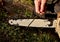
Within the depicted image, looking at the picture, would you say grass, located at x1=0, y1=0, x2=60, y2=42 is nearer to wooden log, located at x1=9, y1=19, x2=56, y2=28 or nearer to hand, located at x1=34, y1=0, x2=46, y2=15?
wooden log, located at x1=9, y1=19, x2=56, y2=28

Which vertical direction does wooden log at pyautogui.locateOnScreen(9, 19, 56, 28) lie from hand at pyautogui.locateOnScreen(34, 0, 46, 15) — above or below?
below

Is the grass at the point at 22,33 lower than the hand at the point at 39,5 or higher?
lower

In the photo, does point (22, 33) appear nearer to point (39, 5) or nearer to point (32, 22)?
point (32, 22)

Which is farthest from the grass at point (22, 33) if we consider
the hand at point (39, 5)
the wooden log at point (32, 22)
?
the hand at point (39, 5)

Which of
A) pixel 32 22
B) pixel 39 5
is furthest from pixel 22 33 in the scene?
pixel 39 5

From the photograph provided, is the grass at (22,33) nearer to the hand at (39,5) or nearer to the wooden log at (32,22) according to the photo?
the wooden log at (32,22)

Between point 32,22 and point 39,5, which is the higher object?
point 39,5

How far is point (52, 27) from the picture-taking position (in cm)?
337

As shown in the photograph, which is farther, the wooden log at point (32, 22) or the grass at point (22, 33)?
the wooden log at point (32, 22)

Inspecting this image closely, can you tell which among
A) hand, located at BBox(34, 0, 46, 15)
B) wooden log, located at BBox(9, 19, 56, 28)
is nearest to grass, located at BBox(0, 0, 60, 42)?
wooden log, located at BBox(9, 19, 56, 28)

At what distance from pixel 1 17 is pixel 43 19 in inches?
26.1

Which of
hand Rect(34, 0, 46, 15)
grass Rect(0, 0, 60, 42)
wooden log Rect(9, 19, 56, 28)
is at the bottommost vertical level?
grass Rect(0, 0, 60, 42)

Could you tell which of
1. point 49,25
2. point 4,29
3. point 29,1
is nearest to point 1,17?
point 4,29

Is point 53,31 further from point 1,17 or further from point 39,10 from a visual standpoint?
point 1,17
